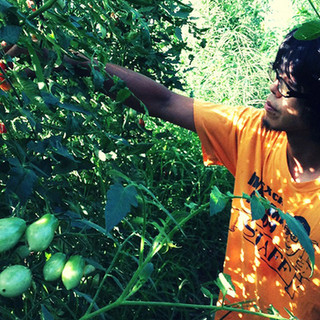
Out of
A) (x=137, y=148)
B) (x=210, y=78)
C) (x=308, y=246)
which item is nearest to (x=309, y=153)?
(x=137, y=148)

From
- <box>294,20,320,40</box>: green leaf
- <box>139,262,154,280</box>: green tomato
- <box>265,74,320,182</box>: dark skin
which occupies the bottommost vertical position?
<box>265,74,320,182</box>: dark skin

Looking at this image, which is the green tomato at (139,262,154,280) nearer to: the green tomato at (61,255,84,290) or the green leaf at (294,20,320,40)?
the green tomato at (61,255,84,290)

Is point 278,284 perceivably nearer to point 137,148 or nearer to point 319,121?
point 319,121

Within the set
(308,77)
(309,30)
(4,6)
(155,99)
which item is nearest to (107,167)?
(4,6)

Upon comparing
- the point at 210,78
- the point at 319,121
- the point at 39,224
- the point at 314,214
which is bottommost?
the point at 210,78

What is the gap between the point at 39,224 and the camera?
0.58 metres

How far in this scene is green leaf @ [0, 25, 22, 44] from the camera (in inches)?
21.7

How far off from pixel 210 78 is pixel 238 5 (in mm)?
1223

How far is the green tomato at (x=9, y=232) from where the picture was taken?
22.0 inches

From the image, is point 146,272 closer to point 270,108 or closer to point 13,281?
point 13,281

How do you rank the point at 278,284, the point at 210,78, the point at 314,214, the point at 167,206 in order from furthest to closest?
1. the point at 210,78
2. the point at 167,206
3. the point at 278,284
4. the point at 314,214

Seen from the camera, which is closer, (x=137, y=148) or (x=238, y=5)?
(x=137, y=148)

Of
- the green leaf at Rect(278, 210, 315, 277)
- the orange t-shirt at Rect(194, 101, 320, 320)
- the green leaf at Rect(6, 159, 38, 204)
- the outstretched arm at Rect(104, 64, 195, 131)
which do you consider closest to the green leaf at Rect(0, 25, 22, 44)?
the green leaf at Rect(6, 159, 38, 204)

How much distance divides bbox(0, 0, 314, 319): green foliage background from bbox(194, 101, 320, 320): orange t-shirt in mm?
186
